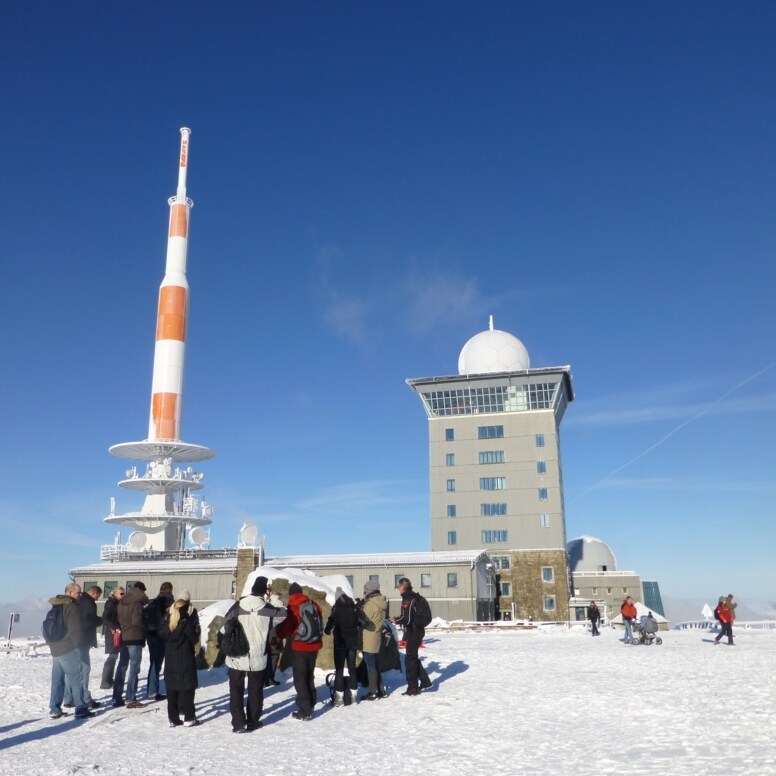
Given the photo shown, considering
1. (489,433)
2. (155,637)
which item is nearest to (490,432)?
(489,433)

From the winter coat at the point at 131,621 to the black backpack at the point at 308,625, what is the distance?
310cm

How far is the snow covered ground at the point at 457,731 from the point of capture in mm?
7582

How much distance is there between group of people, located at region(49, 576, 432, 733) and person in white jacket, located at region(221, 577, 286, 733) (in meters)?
0.01

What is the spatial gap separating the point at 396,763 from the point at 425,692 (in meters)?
5.10

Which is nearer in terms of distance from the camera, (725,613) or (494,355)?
(725,613)

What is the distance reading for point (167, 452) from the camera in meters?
60.0

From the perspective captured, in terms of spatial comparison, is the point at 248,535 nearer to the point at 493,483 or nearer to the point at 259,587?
the point at 493,483

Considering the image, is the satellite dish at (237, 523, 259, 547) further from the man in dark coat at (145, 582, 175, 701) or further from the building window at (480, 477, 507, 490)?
the man in dark coat at (145, 582, 175, 701)

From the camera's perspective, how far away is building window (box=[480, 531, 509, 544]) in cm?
6675

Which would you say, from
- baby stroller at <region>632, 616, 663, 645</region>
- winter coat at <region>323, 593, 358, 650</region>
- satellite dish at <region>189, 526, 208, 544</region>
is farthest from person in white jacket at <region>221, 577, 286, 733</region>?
satellite dish at <region>189, 526, 208, 544</region>

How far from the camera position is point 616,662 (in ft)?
57.3

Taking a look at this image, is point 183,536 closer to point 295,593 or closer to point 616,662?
→ point 616,662

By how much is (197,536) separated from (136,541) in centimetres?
476

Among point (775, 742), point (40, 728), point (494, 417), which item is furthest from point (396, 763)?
point (494, 417)
